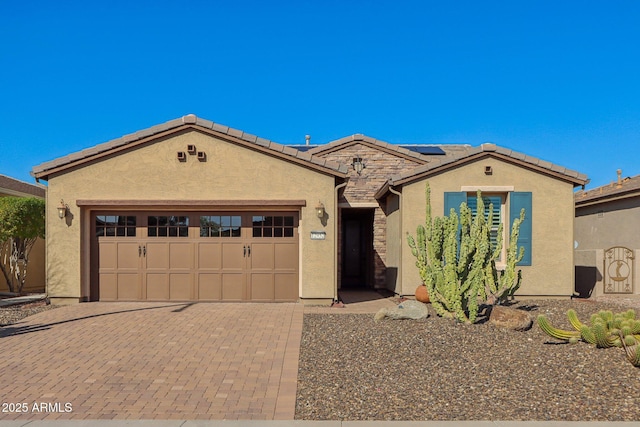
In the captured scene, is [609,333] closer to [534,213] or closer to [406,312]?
[406,312]

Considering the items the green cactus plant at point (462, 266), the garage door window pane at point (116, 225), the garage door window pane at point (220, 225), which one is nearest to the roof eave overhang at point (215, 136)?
the garage door window pane at point (116, 225)

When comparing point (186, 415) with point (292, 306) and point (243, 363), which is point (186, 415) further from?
point (292, 306)

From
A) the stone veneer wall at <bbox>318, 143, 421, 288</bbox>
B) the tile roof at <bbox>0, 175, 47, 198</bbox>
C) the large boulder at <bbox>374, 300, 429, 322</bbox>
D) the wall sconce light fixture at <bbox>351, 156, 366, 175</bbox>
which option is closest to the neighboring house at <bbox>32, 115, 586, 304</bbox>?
the large boulder at <bbox>374, 300, 429, 322</bbox>

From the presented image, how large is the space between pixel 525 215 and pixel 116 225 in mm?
10354

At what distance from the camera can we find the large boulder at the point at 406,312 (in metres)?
8.53

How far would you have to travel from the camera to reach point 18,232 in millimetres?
12312

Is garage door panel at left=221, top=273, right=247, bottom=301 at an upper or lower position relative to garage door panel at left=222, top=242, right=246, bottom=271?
lower

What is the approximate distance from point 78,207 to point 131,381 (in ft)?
22.6

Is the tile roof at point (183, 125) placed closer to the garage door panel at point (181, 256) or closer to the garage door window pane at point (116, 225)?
the garage door window pane at point (116, 225)

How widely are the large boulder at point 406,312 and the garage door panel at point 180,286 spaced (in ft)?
16.3

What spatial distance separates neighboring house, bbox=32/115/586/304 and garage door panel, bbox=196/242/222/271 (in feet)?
0.08

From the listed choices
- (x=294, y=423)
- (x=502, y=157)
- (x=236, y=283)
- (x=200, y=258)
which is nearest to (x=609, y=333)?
(x=294, y=423)

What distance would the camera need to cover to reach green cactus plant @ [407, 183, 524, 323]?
8.02 m

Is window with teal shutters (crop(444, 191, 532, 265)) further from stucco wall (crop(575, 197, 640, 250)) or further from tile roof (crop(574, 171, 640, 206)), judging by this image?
stucco wall (crop(575, 197, 640, 250))
